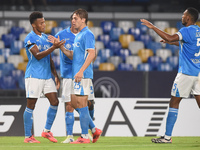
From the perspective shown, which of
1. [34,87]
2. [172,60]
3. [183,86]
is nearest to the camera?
[183,86]

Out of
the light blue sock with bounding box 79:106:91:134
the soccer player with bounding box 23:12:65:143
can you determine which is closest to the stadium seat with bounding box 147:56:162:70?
the soccer player with bounding box 23:12:65:143

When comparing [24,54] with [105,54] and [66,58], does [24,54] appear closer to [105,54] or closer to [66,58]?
[105,54]

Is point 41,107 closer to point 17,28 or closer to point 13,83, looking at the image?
point 13,83

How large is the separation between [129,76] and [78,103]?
15.1 feet

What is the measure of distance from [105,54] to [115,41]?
A: 4.25 ft

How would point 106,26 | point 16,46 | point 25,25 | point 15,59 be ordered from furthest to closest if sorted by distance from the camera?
point 106,26 < point 25,25 < point 16,46 < point 15,59

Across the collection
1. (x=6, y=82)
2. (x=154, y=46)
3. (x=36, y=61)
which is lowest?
(x=6, y=82)

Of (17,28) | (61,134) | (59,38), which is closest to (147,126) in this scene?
(61,134)

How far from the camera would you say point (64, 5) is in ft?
53.7

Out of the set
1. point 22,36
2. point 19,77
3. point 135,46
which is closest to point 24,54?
point 22,36

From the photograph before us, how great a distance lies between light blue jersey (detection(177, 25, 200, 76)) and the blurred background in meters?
3.97

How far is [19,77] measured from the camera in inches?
487

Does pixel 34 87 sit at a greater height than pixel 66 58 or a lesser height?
lesser

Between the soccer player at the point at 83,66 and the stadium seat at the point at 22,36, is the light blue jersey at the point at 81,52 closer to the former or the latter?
the soccer player at the point at 83,66
